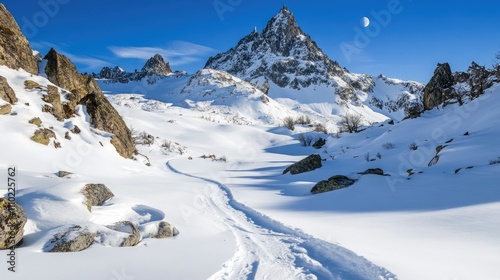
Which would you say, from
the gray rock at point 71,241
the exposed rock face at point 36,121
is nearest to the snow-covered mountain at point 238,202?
the gray rock at point 71,241

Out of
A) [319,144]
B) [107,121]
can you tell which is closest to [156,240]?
[107,121]

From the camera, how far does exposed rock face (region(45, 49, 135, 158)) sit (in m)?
21.3

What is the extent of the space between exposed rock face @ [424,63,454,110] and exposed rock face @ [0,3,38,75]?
119 ft

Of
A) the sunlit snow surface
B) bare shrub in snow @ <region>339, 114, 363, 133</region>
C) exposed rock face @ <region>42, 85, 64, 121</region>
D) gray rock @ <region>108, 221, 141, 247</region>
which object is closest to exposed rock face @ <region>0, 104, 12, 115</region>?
the sunlit snow surface

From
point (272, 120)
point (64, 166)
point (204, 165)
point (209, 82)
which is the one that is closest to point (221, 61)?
point (209, 82)

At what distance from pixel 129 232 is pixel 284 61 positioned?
512 feet

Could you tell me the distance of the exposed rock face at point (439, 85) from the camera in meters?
30.1

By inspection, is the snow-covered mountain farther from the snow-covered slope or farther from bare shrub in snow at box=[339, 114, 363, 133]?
bare shrub in snow at box=[339, 114, 363, 133]

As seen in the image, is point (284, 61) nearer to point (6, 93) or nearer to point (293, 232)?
point (6, 93)

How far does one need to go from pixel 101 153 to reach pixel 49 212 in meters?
13.1

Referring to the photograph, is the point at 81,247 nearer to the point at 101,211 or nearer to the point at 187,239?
the point at 101,211

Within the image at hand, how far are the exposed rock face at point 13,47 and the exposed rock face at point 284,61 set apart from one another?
420 ft

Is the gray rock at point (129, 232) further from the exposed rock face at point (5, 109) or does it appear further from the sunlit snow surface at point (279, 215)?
the exposed rock face at point (5, 109)

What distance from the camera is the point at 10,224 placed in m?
5.54
